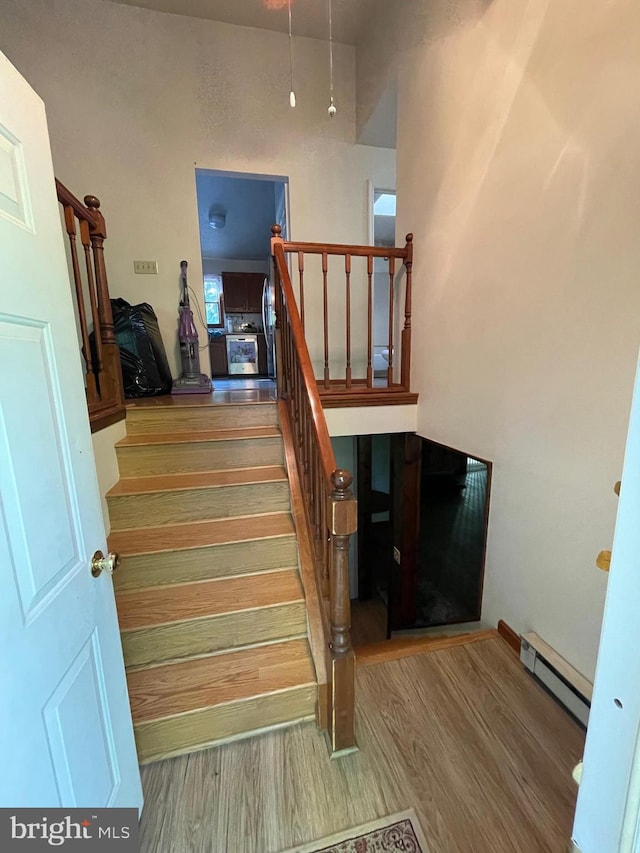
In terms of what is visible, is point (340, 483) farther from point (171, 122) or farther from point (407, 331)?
point (171, 122)

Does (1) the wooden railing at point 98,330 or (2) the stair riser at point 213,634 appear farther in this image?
(1) the wooden railing at point 98,330

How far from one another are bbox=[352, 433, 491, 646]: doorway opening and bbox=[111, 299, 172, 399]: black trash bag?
2007mm

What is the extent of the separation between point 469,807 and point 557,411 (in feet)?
4.38

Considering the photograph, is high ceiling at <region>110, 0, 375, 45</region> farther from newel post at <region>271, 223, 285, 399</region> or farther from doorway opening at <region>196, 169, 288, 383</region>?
doorway opening at <region>196, 169, 288, 383</region>

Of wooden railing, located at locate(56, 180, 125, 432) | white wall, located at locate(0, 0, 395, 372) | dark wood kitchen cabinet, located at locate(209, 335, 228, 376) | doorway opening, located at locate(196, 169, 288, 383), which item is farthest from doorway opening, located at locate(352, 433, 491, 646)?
dark wood kitchen cabinet, located at locate(209, 335, 228, 376)

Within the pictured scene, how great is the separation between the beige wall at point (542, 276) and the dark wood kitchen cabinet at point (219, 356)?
17.1 feet

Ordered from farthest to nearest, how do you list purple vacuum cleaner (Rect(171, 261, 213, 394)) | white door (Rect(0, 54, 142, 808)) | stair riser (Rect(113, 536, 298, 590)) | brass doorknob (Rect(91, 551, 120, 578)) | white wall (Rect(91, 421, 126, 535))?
purple vacuum cleaner (Rect(171, 261, 213, 394)), white wall (Rect(91, 421, 126, 535)), stair riser (Rect(113, 536, 298, 590)), brass doorknob (Rect(91, 551, 120, 578)), white door (Rect(0, 54, 142, 808))

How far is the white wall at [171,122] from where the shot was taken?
2.76m

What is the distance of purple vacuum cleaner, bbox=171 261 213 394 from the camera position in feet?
10.1

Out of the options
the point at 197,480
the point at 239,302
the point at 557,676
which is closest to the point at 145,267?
the point at 197,480

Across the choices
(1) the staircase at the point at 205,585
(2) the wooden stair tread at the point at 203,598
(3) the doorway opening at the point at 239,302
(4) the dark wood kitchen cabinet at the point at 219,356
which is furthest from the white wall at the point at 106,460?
(4) the dark wood kitchen cabinet at the point at 219,356

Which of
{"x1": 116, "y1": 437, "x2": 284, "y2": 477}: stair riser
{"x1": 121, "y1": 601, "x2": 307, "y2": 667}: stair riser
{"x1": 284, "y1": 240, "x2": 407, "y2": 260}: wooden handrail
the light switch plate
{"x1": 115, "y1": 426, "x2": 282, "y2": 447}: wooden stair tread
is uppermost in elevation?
the light switch plate

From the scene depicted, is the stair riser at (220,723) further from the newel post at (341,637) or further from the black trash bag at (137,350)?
the black trash bag at (137,350)

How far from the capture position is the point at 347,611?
130 cm
